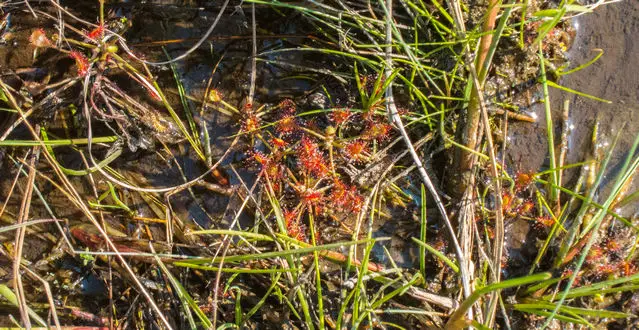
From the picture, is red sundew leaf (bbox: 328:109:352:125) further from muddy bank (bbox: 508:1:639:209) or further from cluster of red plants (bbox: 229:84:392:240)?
muddy bank (bbox: 508:1:639:209)

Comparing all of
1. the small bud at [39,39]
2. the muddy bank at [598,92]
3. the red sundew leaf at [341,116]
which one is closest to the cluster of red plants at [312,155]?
the red sundew leaf at [341,116]

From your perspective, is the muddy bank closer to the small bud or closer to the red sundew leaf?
the red sundew leaf

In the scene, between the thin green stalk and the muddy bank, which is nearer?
the thin green stalk

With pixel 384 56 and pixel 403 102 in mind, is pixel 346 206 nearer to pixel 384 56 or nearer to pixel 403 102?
pixel 403 102

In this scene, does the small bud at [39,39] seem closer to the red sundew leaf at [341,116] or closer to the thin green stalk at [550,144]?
the red sundew leaf at [341,116]

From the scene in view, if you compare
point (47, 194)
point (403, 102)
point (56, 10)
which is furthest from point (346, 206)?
point (56, 10)

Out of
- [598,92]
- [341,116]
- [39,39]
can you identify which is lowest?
[341,116]

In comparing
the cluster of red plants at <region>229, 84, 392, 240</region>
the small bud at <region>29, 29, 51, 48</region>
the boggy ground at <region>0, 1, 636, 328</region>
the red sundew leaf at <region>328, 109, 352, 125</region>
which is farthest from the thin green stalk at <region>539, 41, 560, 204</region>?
the small bud at <region>29, 29, 51, 48</region>

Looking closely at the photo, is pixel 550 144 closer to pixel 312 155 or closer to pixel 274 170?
pixel 312 155

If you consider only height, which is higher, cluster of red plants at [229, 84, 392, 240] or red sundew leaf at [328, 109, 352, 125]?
red sundew leaf at [328, 109, 352, 125]

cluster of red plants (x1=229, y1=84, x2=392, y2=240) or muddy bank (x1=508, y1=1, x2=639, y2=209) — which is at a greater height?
muddy bank (x1=508, y1=1, x2=639, y2=209)

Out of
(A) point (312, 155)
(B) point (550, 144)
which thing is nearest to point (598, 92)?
(B) point (550, 144)

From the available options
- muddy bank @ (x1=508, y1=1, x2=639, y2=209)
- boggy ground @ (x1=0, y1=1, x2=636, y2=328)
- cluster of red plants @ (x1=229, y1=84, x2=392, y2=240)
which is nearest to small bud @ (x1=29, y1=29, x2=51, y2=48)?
boggy ground @ (x1=0, y1=1, x2=636, y2=328)
